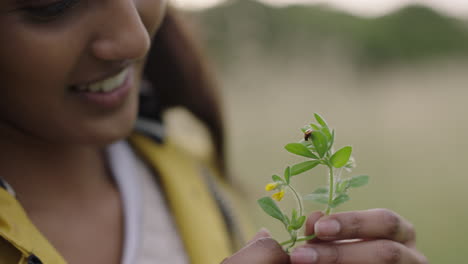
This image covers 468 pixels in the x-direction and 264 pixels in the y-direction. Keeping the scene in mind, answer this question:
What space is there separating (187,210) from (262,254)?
72 cm

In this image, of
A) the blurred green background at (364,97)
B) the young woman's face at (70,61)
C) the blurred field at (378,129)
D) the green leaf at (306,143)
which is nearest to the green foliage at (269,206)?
the green leaf at (306,143)

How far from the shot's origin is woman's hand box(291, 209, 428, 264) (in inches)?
34.9

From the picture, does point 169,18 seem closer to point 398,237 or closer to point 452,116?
point 398,237

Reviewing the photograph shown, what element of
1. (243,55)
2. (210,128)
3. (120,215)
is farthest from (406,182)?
(120,215)

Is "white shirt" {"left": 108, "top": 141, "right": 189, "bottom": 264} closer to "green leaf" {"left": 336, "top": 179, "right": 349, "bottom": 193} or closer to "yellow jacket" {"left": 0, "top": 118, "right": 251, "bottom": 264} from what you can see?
"yellow jacket" {"left": 0, "top": 118, "right": 251, "bottom": 264}

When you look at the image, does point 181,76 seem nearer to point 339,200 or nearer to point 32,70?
point 32,70

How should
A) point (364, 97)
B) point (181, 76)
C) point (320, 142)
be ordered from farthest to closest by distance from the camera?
point (364, 97) → point (181, 76) → point (320, 142)

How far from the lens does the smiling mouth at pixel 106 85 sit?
1.22 metres

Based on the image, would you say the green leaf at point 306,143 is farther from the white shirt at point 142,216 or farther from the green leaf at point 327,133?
the white shirt at point 142,216

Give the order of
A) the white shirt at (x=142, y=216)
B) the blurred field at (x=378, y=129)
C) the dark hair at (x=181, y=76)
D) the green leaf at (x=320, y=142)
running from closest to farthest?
the green leaf at (x=320, y=142) < the white shirt at (x=142, y=216) < the dark hair at (x=181, y=76) < the blurred field at (x=378, y=129)

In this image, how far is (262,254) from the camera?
89 cm

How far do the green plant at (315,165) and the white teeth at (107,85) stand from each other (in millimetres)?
561

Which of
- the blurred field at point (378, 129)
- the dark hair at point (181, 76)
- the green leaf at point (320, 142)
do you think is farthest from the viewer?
the blurred field at point (378, 129)

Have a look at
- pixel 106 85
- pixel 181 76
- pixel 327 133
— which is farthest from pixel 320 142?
pixel 181 76
